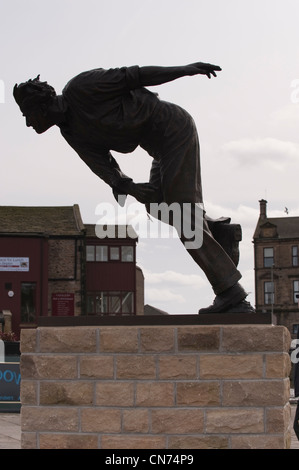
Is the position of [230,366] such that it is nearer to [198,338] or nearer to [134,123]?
[198,338]

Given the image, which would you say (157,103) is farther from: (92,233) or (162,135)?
(92,233)

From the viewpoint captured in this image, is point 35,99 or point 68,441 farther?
point 35,99

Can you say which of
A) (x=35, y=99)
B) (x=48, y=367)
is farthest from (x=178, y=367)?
(x=35, y=99)

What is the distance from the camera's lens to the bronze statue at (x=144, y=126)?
615 cm

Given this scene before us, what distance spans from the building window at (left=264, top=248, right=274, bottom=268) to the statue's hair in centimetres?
5448

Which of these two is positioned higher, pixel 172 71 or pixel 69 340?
pixel 172 71

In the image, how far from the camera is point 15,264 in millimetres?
40250

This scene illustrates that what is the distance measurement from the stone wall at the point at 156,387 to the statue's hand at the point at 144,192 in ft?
3.92

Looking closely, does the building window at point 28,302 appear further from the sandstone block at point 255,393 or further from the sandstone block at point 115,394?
the sandstone block at point 255,393

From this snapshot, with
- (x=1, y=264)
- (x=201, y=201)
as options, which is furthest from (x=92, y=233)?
(x=201, y=201)

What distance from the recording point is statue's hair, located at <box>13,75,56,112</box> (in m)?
6.25

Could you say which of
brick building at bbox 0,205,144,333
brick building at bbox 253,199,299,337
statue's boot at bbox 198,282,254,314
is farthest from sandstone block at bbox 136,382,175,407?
brick building at bbox 253,199,299,337

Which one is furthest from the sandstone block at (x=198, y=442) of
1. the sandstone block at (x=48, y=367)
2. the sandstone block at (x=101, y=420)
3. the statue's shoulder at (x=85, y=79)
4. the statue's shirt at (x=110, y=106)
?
the statue's shoulder at (x=85, y=79)

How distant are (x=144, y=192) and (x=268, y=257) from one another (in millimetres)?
54486
